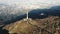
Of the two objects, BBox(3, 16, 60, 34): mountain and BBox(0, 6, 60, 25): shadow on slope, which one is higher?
BBox(0, 6, 60, 25): shadow on slope

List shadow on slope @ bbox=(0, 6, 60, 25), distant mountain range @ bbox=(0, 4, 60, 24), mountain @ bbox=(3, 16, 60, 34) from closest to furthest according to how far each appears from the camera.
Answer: mountain @ bbox=(3, 16, 60, 34), distant mountain range @ bbox=(0, 4, 60, 24), shadow on slope @ bbox=(0, 6, 60, 25)

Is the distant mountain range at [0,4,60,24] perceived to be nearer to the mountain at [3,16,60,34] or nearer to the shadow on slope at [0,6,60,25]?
the shadow on slope at [0,6,60,25]

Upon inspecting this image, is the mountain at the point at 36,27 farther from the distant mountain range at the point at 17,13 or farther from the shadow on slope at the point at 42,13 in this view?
the shadow on slope at the point at 42,13

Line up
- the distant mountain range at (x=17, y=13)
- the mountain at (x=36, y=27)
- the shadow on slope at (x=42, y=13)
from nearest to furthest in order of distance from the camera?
the mountain at (x=36, y=27)
the distant mountain range at (x=17, y=13)
the shadow on slope at (x=42, y=13)

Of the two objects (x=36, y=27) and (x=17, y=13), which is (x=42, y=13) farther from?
(x=36, y=27)

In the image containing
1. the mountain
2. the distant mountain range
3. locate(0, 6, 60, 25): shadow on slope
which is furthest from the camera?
locate(0, 6, 60, 25): shadow on slope

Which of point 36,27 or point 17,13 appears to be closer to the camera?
point 36,27

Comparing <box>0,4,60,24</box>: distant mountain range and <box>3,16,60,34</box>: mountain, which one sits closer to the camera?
<box>3,16,60,34</box>: mountain

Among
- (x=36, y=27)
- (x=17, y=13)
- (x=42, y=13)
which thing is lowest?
(x=36, y=27)

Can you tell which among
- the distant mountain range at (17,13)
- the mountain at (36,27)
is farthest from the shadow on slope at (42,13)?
the mountain at (36,27)

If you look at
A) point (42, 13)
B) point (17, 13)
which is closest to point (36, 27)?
point (42, 13)

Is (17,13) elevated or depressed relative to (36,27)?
elevated

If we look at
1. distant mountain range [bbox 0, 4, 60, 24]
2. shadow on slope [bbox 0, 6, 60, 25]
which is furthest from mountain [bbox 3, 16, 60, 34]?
shadow on slope [bbox 0, 6, 60, 25]
